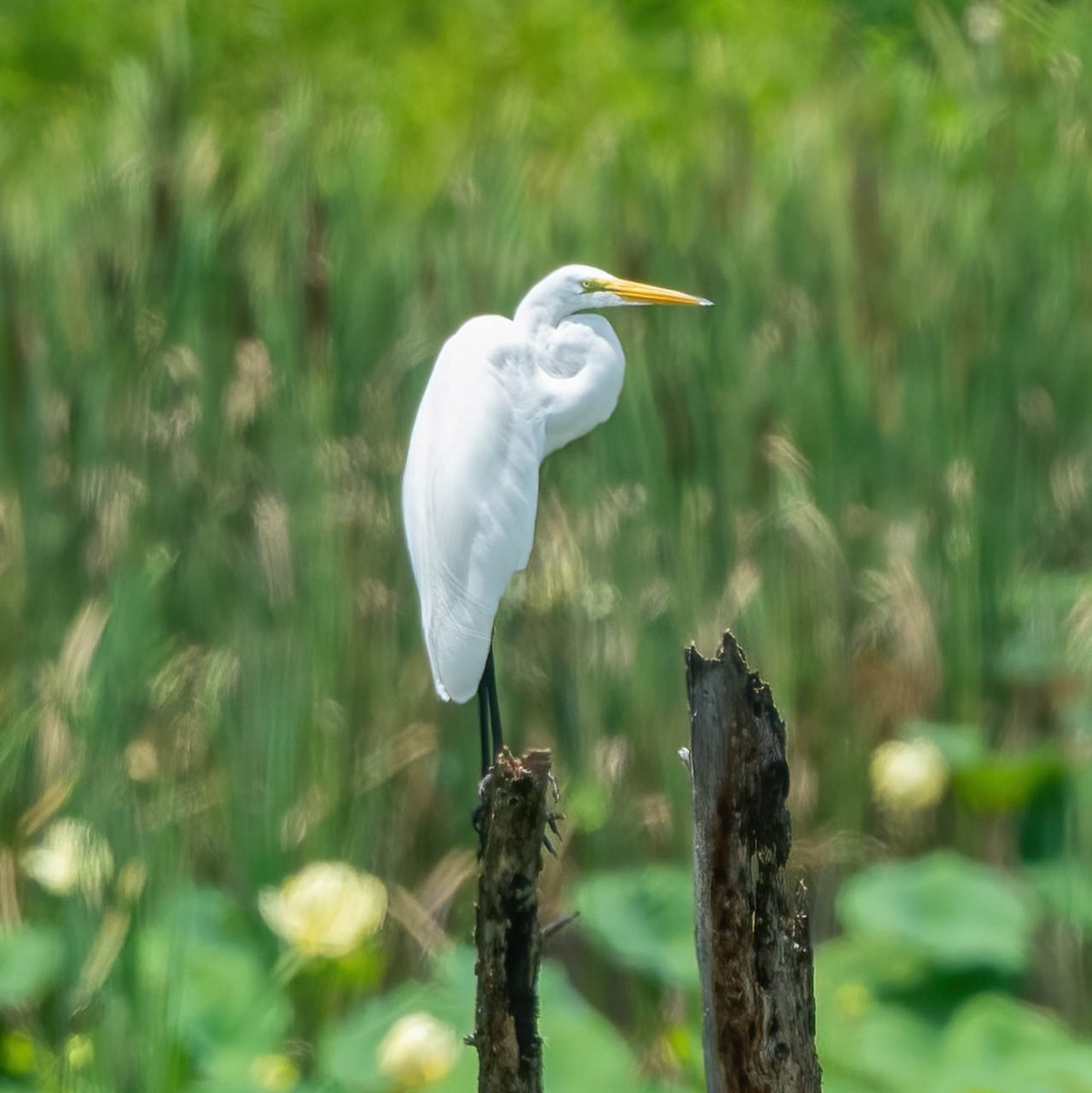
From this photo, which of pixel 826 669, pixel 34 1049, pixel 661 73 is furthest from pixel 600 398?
pixel 661 73

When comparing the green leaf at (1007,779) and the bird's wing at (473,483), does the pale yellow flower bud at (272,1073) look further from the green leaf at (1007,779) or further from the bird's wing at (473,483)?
the green leaf at (1007,779)

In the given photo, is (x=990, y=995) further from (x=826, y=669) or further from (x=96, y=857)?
(x=96, y=857)

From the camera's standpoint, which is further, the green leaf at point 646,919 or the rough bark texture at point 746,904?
the green leaf at point 646,919

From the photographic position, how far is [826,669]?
6.75 ft

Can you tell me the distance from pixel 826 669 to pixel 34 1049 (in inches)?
40.1

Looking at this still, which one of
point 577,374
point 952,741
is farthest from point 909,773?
point 577,374

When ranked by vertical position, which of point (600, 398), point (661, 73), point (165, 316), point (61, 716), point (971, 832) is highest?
point (661, 73)

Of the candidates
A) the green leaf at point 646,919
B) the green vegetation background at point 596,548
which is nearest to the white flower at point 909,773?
the green vegetation background at point 596,548

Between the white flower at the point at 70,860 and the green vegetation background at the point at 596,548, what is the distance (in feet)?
0.28

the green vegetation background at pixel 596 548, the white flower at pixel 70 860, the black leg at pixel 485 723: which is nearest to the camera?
the white flower at pixel 70 860

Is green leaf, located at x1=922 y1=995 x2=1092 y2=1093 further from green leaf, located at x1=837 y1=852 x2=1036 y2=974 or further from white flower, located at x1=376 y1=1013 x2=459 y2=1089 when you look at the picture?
white flower, located at x1=376 y1=1013 x2=459 y2=1089

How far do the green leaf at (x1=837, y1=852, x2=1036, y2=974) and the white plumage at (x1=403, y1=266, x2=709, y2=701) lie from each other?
69cm

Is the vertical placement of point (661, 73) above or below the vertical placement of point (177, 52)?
above

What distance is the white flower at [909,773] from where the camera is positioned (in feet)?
6.42
